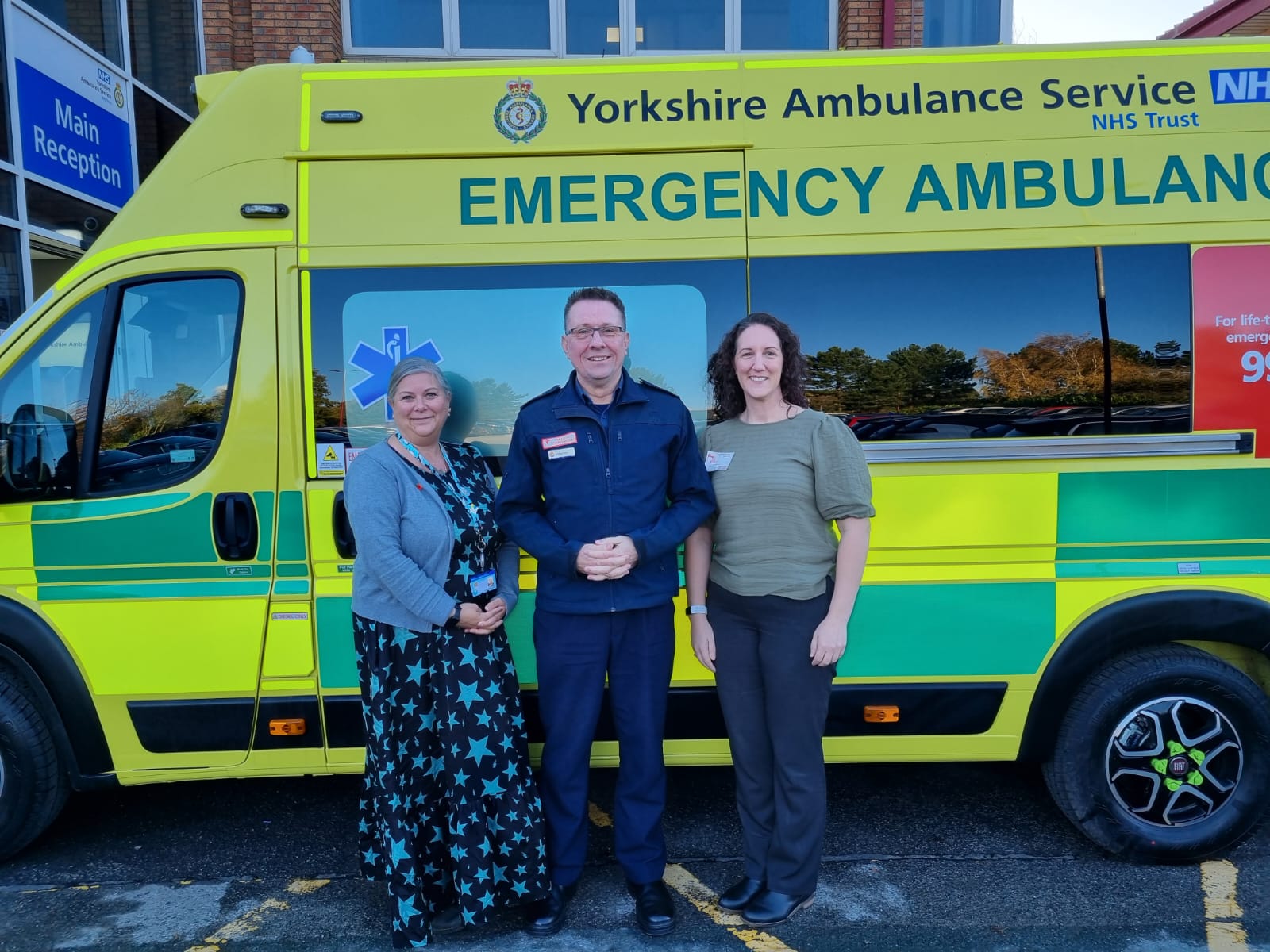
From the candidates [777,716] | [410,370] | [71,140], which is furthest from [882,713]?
[71,140]

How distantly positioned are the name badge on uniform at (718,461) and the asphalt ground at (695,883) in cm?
142

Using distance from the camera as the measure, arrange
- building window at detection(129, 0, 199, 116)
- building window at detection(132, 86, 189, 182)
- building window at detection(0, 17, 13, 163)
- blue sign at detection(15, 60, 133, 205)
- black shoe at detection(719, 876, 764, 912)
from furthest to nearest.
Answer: building window at detection(132, 86, 189, 182) → building window at detection(129, 0, 199, 116) → blue sign at detection(15, 60, 133, 205) → building window at detection(0, 17, 13, 163) → black shoe at detection(719, 876, 764, 912)

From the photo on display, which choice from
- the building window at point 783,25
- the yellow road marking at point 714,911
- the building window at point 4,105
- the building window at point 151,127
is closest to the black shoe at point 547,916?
the yellow road marking at point 714,911

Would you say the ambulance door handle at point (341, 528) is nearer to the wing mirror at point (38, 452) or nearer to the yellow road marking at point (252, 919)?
the wing mirror at point (38, 452)

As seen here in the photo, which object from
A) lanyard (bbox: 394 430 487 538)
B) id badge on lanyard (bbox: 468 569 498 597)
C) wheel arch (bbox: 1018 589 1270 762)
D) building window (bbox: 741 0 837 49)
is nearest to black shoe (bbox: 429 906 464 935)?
id badge on lanyard (bbox: 468 569 498 597)

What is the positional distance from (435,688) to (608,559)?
2.15 feet

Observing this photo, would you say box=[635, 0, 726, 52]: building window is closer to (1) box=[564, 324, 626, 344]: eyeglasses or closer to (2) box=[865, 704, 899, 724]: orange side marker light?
(1) box=[564, 324, 626, 344]: eyeglasses

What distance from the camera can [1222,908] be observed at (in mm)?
2838

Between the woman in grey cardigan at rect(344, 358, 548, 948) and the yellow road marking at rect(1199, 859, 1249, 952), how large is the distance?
2.03 metres

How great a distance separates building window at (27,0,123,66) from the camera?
7145 millimetres

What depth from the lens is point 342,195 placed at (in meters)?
2.93

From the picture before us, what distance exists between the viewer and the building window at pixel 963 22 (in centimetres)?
780

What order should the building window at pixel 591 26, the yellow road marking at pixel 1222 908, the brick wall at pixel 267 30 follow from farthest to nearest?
the building window at pixel 591 26
the brick wall at pixel 267 30
the yellow road marking at pixel 1222 908

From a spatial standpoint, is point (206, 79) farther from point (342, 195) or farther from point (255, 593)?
point (255, 593)
